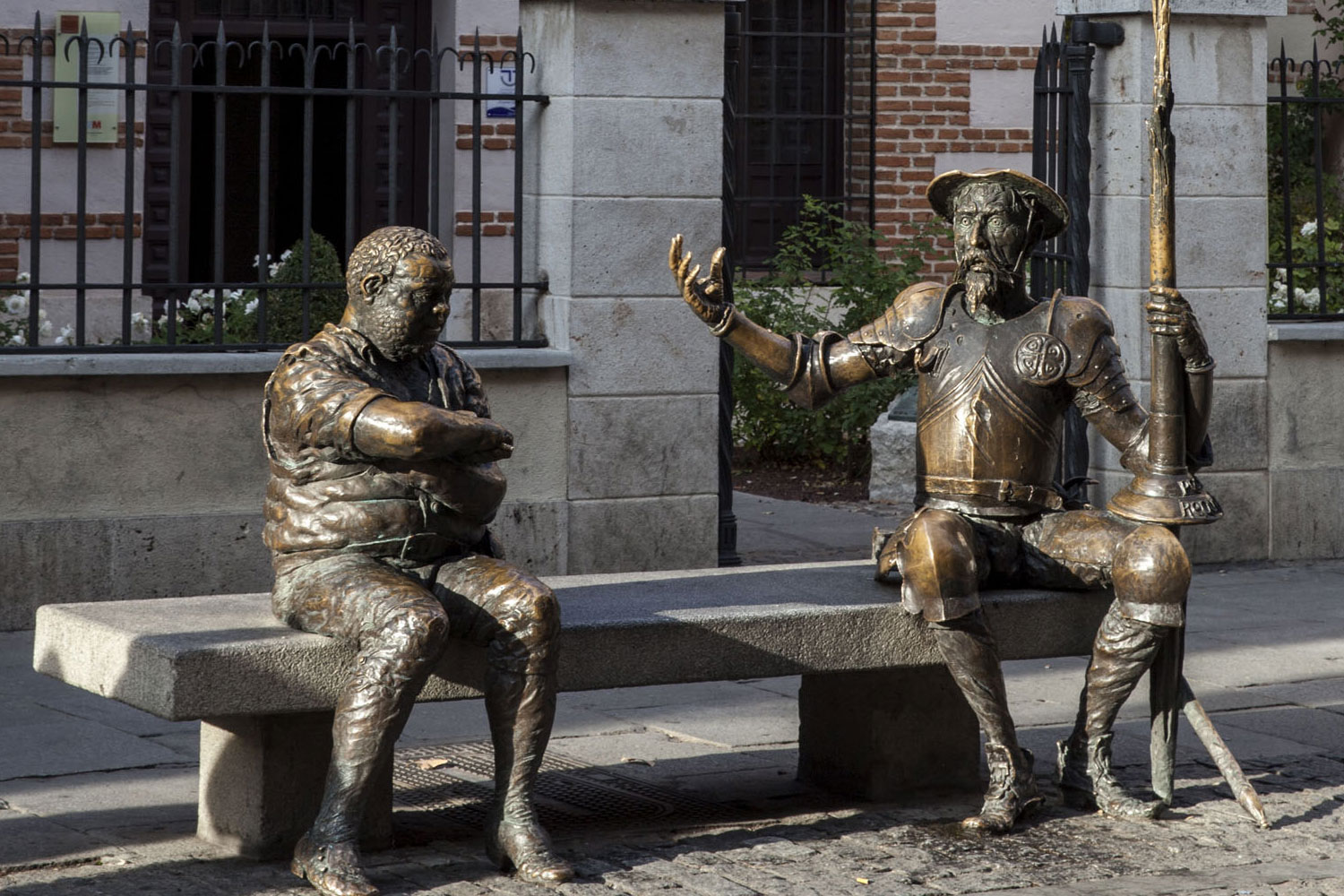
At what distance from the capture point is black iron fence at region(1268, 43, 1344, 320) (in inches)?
373

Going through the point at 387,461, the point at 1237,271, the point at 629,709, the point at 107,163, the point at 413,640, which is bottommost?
the point at 629,709

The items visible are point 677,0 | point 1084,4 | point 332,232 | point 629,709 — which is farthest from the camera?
point 332,232

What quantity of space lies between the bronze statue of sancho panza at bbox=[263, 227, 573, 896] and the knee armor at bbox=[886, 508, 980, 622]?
0.95m

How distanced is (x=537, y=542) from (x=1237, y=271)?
11.1ft

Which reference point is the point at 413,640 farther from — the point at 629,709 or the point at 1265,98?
the point at 1265,98

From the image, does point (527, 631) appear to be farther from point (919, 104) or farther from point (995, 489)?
point (919, 104)

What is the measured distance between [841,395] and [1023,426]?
633 centimetres

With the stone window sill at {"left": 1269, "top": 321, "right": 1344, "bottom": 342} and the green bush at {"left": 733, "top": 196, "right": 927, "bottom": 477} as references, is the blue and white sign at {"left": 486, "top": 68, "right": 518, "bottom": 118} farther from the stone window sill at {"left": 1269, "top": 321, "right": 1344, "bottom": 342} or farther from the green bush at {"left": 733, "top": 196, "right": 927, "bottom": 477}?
the stone window sill at {"left": 1269, "top": 321, "right": 1344, "bottom": 342}

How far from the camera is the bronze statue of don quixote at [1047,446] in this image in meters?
5.09

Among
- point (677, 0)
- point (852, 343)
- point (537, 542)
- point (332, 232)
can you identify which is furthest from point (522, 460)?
point (332, 232)

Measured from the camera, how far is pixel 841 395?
11562 mm

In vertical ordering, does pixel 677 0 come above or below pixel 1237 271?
above

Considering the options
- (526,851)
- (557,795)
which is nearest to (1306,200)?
(557,795)

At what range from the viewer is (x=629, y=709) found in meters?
6.62
